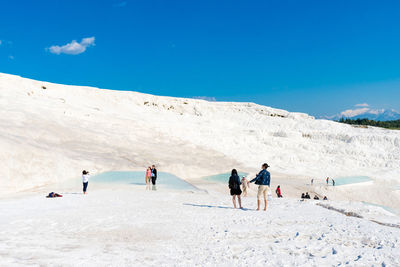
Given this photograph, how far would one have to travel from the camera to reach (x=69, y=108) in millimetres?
41312

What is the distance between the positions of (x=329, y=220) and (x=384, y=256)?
3.59 m

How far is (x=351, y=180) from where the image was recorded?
109ft

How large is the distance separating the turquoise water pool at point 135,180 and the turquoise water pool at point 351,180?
58.3ft

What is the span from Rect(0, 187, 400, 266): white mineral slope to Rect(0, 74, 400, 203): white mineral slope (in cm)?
1103

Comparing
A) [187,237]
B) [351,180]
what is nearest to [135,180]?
[187,237]

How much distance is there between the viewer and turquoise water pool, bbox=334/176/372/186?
3196 cm

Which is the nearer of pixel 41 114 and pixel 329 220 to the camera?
pixel 329 220

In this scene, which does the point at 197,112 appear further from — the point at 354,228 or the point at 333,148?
the point at 354,228

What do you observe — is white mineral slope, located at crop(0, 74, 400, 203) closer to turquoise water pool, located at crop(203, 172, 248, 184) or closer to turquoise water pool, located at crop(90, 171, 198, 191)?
turquoise water pool, located at crop(203, 172, 248, 184)

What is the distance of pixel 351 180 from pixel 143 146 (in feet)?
76.6

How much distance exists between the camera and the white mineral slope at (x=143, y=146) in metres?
23.5

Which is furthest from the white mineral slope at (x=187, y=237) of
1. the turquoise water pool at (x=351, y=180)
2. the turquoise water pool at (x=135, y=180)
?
the turquoise water pool at (x=351, y=180)

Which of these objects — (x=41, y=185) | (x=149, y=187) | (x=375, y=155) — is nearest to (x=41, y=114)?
(x=41, y=185)

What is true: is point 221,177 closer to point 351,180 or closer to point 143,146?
point 143,146
